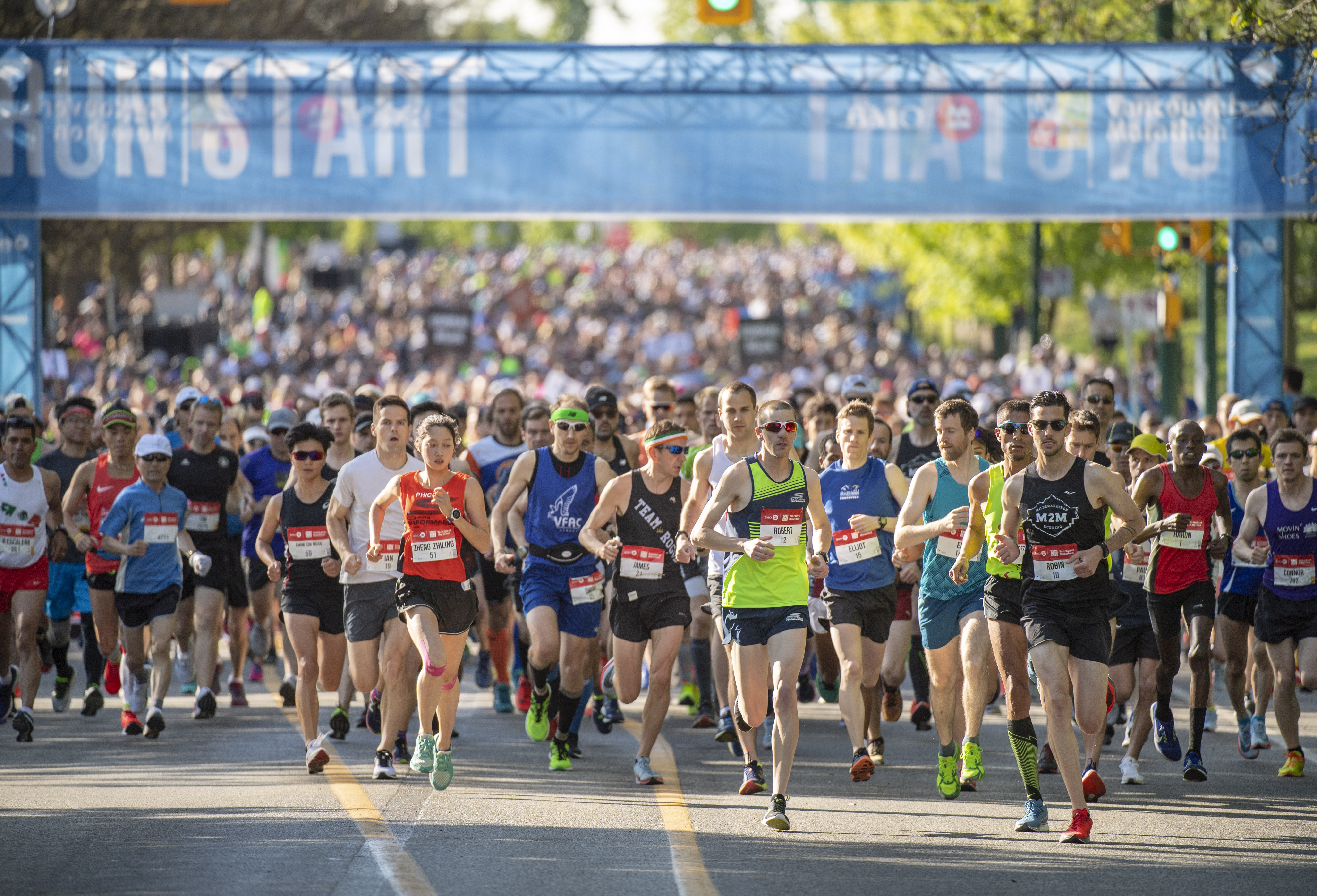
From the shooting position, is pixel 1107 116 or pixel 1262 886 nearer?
pixel 1262 886

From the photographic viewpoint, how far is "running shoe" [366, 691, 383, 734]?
10086 mm

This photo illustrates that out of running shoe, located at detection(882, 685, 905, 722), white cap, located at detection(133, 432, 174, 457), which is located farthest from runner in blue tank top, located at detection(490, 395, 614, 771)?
white cap, located at detection(133, 432, 174, 457)

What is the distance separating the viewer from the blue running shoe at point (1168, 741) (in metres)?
9.63

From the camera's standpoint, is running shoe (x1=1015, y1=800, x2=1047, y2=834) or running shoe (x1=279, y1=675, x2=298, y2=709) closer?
running shoe (x1=1015, y1=800, x2=1047, y2=834)

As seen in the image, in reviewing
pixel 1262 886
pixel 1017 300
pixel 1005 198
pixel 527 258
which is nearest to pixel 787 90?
pixel 1005 198

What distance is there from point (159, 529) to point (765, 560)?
4.80m

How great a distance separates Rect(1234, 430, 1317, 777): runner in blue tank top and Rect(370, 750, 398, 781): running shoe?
5.07 m

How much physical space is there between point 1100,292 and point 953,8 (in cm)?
1550

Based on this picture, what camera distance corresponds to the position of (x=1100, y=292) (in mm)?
38625

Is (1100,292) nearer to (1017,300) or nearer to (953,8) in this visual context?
(1017,300)

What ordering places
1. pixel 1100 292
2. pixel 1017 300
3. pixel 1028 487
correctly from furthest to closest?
pixel 1100 292 → pixel 1017 300 → pixel 1028 487

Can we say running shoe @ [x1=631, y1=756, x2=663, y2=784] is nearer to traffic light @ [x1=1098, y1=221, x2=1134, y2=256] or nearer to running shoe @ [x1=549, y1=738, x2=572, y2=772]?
running shoe @ [x1=549, y1=738, x2=572, y2=772]

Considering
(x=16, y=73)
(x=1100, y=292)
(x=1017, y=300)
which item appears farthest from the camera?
(x=1100, y=292)

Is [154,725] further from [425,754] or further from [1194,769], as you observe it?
[1194,769]
